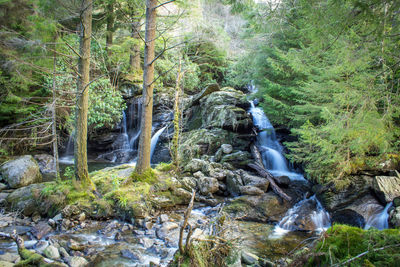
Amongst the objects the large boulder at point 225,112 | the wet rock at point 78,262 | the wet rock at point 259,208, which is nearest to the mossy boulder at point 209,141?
the large boulder at point 225,112

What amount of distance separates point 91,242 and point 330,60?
364 inches

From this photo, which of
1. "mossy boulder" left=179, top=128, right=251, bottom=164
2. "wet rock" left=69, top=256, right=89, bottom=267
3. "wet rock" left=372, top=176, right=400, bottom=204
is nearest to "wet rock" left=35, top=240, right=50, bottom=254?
"wet rock" left=69, top=256, right=89, bottom=267

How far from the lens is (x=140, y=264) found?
447cm

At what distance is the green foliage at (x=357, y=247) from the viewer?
219 cm

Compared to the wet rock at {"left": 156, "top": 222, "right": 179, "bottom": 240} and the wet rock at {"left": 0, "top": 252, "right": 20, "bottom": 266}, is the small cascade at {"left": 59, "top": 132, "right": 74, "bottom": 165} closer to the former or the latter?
the wet rock at {"left": 156, "top": 222, "right": 179, "bottom": 240}

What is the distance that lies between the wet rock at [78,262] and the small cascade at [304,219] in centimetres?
445

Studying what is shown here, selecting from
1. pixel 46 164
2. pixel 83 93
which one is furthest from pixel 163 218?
pixel 46 164

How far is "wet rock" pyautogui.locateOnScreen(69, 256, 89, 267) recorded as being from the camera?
4186 millimetres

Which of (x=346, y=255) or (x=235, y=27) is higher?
(x=235, y=27)

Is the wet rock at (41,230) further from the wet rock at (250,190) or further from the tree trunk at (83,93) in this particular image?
the wet rock at (250,190)

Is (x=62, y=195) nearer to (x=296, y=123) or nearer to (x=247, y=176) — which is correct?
(x=247, y=176)

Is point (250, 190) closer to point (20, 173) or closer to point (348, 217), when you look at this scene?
point (348, 217)

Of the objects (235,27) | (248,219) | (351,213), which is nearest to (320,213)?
(351,213)

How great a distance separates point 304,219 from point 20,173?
9.99 meters
